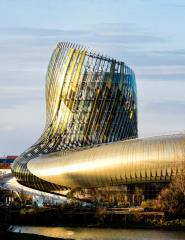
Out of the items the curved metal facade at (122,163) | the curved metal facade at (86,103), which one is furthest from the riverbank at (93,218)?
the curved metal facade at (86,103)

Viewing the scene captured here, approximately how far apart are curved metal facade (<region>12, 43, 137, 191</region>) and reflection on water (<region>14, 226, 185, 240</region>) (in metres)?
35.1

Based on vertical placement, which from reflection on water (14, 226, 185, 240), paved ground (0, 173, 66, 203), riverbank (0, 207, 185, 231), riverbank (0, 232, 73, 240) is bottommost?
riverbank (0, 232, 73, 240)

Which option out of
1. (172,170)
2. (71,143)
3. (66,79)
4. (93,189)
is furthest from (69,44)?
(172,170)

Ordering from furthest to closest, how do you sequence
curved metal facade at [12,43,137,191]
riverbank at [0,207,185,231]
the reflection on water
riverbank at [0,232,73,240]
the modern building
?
1. curved metal facade at [12,43,137,191]
2. the modern building
3. riverbank at [0,207,185,231]
4. the reflection on water
5. riverbank at [0,232,73,240]

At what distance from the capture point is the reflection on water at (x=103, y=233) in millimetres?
73925

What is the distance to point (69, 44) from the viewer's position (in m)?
125

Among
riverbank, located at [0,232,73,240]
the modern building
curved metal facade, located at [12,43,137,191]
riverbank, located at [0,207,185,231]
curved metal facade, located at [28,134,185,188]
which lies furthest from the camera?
curved metal facade, located at [12,43,137,191]

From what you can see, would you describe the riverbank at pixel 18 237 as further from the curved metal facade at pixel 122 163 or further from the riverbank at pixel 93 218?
the curved metal facade at pixel 122 163

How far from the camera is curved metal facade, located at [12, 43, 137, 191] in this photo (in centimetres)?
12000

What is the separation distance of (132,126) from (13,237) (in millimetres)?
60394

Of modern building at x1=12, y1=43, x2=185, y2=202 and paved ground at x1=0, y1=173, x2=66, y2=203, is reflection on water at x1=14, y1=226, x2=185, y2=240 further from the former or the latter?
paved ground at x1=0, y1=173, x2=66, y2=203

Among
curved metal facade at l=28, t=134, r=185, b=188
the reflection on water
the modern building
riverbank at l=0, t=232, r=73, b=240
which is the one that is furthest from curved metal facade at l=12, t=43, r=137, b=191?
riverbank at l=0, t=232, r=73, b=240

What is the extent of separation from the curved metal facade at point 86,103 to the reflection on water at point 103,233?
115 feet

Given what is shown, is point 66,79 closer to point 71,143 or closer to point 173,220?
point 71,143
